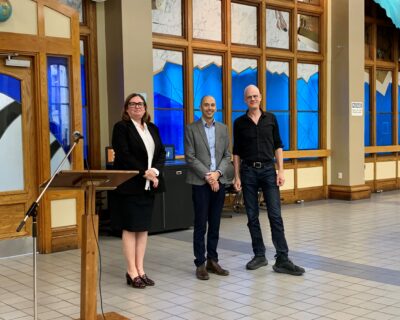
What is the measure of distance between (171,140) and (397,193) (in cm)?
566

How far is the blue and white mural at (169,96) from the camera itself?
8453 millimetres

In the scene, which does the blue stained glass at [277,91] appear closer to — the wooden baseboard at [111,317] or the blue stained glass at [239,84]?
the blue stained glass at [239,84]

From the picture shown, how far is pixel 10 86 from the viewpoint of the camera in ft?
19.8

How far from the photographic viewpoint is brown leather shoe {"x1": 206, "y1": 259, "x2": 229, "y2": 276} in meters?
5.29

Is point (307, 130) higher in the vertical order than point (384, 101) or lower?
lower

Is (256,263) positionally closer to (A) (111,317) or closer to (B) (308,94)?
(A) (111,317)

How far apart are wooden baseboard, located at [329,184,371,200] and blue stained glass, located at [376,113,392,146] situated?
187cm

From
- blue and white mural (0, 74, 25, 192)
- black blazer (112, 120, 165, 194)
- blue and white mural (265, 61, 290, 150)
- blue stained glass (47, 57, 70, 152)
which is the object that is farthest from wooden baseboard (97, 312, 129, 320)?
blue and white mural (265, 61, 290, 150)

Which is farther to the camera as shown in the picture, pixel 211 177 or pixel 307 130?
pixel 307 130

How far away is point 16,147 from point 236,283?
285 cm

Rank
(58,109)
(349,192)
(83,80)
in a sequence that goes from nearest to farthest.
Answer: (58,109), (83,80), (349,192)

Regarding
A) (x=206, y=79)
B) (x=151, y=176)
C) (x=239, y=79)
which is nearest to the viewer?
(x=151, y=176)

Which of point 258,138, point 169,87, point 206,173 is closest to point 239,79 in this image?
point 169,87

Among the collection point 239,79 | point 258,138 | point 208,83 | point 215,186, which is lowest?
point 215,186
